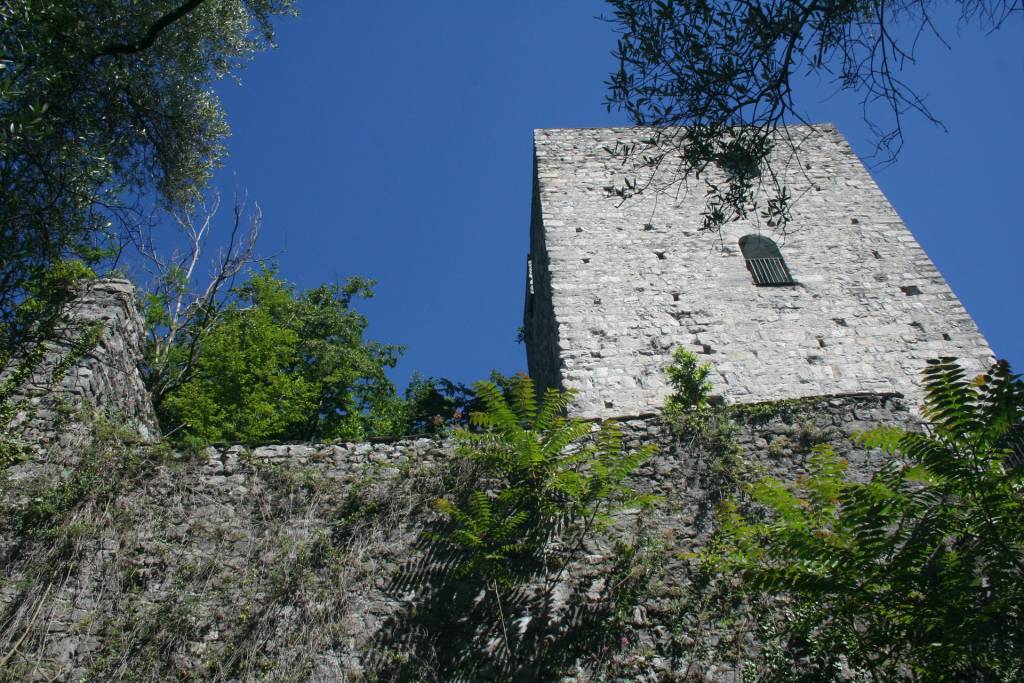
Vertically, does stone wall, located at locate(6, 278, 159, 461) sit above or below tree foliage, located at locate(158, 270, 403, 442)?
below

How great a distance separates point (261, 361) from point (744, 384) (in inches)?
278

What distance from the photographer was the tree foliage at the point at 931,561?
418cm

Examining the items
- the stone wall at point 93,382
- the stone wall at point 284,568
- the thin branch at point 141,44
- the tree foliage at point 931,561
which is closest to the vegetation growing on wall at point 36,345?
the stone wall at point 93,382

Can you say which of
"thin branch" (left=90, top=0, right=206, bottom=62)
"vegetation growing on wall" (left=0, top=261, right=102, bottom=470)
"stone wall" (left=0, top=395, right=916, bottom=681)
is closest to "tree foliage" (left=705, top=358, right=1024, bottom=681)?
"stone wall" (left=0, top=395, right=916, bottom=681)

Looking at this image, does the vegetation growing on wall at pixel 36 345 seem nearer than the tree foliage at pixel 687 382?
Yes

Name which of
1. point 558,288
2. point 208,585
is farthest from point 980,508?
point 558,288

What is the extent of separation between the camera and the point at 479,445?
6738mm

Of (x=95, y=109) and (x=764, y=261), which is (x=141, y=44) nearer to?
(x=95, y=109)

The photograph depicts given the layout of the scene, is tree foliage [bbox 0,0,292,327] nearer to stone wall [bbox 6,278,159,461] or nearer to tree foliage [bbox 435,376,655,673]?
stone wall [bbox 6,278,159,461]

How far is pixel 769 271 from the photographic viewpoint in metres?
11.2

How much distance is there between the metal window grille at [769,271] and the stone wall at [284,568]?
443 cm

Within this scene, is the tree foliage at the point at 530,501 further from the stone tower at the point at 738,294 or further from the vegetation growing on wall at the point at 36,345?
the vegetation growing on wall at the point at 36,345

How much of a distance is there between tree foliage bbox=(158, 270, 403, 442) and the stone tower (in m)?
3.67

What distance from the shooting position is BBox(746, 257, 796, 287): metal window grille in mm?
11039
